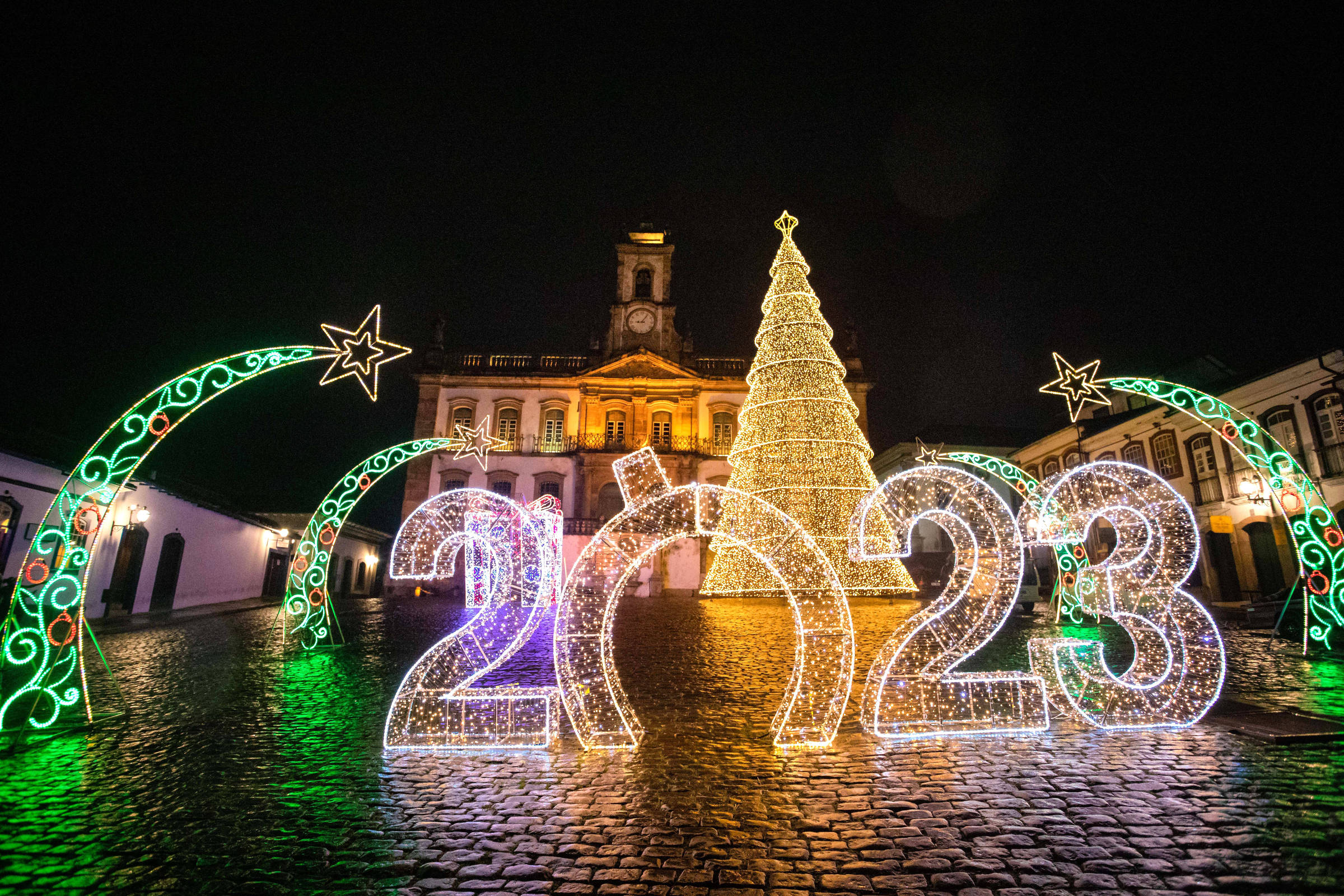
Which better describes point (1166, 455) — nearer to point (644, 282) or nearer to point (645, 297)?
point (645, 297)

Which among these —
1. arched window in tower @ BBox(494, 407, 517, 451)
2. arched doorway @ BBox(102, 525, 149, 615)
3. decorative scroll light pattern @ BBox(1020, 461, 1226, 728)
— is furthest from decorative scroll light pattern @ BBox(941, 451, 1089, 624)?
arched window in tower @ BBox(494, 407, 517, 451)

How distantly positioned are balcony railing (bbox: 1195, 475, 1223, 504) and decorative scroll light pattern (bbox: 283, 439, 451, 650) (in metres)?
22.7

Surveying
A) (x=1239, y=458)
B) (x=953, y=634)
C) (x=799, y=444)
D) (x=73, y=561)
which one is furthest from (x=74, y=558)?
(x=1239, y=458)

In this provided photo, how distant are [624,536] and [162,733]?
12.1 feet

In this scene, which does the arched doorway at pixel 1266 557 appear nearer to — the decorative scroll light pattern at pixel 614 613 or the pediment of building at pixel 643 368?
the decorative scroll light pattern at pixel 614 613

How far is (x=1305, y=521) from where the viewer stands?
7.58 metres

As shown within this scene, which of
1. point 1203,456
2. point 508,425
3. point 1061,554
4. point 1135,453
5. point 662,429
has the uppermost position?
point 508,425

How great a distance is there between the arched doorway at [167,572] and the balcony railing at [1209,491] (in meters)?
29.2

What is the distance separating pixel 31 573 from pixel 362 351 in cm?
343

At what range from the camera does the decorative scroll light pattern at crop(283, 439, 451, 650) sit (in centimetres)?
933

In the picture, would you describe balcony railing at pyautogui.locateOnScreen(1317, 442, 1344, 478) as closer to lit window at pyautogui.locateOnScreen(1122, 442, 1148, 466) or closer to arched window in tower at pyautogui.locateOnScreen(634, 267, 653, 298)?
lit window at pyautogui.locateOnScreen(1122, 442, 1148, 466)

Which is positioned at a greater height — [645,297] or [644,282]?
[644,282]

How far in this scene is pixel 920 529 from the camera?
3722 centimetres

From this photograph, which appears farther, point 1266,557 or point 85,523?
point 1266,557
